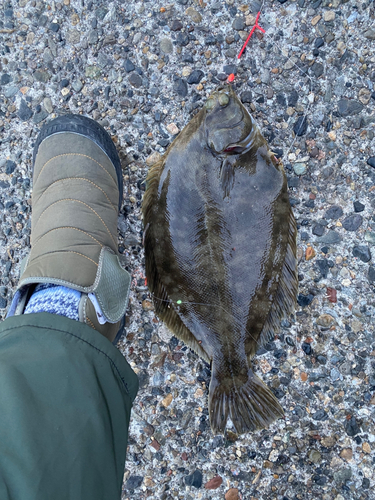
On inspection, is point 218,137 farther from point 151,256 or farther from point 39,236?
point 39,236

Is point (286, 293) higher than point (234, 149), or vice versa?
point (234, 149)

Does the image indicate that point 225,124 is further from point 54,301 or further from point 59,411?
point 59,411

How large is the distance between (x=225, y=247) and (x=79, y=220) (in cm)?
82

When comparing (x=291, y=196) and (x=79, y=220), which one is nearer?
(x=79, y=220)

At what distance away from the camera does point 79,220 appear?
6.50 feet

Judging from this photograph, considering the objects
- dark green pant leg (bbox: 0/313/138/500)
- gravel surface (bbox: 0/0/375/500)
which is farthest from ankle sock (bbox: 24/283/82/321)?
gravel surface (bbox: 0/0/375/500)

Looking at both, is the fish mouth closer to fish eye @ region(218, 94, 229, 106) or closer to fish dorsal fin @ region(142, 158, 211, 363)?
fish eye @ region(218, 94, 229, 106)

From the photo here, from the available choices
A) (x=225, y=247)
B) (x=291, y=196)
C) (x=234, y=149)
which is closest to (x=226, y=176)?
(x=234, y=149)

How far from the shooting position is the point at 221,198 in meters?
1.87

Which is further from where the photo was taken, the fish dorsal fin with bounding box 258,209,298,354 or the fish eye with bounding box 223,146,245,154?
the fish dorsal fin with bounding box 258,209,298,354

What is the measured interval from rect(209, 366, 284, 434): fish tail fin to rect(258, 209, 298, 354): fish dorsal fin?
264 millimetres

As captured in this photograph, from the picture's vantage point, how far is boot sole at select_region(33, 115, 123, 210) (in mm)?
2105

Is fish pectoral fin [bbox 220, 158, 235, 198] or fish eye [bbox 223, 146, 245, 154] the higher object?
fish eye [bbox 223, 146, 245, 154]

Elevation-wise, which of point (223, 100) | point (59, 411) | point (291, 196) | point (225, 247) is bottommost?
point (59, 411)
